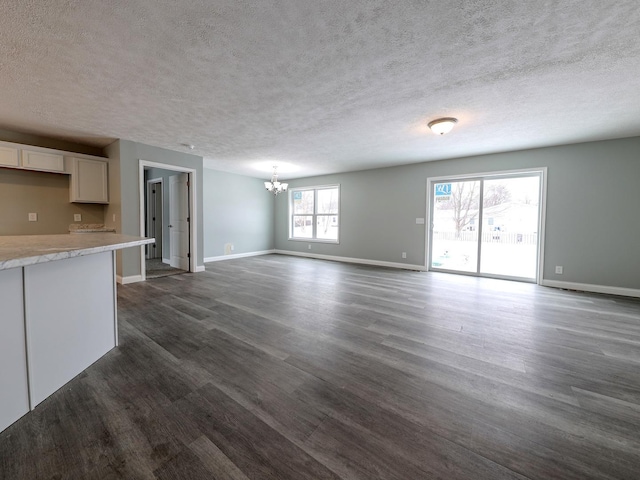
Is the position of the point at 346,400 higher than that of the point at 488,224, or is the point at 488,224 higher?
the point at 488,224

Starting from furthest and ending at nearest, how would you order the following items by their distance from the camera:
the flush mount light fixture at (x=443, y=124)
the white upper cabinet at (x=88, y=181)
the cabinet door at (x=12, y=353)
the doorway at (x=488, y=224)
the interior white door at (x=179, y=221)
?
the interior white door at (x=179, y=221) < the doorway at (x=488, y=224) < the white upper cabinet at (x=88, y=181) < the flush mount light fixture at (x=443, y=124) < the cabinet door at (x=12, y=353)

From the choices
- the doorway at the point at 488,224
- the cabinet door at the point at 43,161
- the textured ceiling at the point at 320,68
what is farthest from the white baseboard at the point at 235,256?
the doorway at the point at 488,224

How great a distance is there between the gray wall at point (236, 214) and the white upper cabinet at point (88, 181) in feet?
7.17

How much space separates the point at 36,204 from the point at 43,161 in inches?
30.2

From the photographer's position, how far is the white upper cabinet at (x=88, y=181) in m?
4.26

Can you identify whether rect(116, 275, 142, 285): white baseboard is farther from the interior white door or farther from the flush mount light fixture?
the flush mount light fixture

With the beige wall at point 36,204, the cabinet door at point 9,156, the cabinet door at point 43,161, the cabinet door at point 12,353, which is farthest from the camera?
the beige wall at point 36,204

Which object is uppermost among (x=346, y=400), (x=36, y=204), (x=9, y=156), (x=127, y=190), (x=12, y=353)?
(x=9, y=156)

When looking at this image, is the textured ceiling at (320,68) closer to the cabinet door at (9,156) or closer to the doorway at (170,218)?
the cabinet door at (9,156)

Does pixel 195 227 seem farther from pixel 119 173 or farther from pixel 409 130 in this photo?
pixel 409 130

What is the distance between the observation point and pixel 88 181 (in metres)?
4.39

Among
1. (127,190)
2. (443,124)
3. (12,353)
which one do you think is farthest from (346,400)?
(127,190)

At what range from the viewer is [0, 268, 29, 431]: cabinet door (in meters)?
1.35

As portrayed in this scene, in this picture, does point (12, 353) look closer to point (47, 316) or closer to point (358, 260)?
point (47, 316)
